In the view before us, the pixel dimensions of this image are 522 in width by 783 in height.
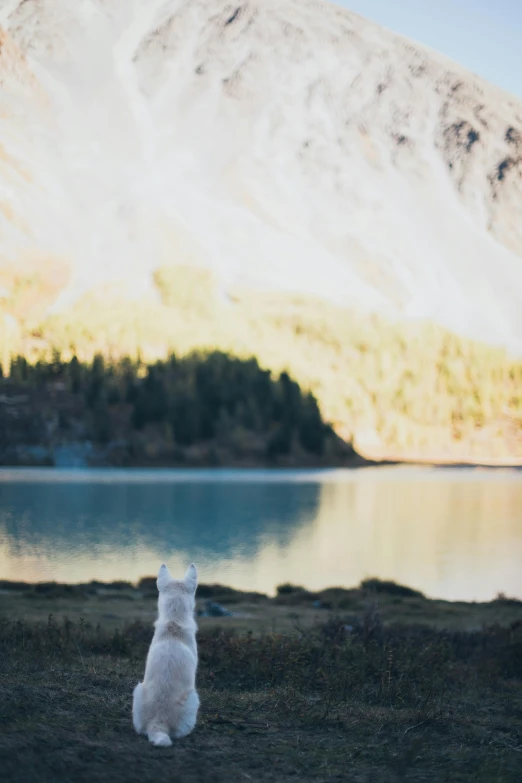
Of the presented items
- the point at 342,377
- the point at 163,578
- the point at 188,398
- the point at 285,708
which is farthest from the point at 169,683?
the point at 342,377

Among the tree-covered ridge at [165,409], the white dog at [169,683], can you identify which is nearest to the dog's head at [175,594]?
the white dog at [169,683]

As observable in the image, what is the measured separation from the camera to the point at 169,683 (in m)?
7.14

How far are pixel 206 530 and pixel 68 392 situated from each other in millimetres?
89760

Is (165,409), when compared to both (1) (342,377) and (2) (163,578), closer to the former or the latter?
(1) (342,377)

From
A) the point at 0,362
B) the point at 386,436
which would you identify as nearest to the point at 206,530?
the point at 0,362

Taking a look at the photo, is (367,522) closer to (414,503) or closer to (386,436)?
(414,503)

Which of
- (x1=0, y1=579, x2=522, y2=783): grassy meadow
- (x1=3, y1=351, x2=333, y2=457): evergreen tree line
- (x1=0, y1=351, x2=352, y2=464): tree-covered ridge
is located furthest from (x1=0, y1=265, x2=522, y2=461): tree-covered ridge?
(x1=0, y1=579, x2=522, y2=783): grassy meadow

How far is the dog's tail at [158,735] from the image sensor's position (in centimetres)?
706

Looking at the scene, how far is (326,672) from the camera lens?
11.3 m

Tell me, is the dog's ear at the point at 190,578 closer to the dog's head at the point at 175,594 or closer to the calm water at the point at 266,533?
the dog's head at the point at 175,594

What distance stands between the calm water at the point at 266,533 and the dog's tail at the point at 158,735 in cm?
2686

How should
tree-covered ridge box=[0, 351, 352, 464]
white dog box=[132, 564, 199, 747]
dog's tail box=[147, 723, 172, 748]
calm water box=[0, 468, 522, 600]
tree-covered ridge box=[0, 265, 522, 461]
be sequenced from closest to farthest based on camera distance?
dog's tail box=[147, 723, 172, 748] < white dog box=[132, 564, 199, 747] < calm water box=[0, 468, 522, 600] < tree-covered ridge box=[0, 351, 352, 464] < tree-covered ridge box=[0, 265, 522, 461]

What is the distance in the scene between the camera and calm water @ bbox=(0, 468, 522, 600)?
38.6 meters

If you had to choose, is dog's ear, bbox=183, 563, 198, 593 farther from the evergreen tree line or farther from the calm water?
the evergreen tree line
